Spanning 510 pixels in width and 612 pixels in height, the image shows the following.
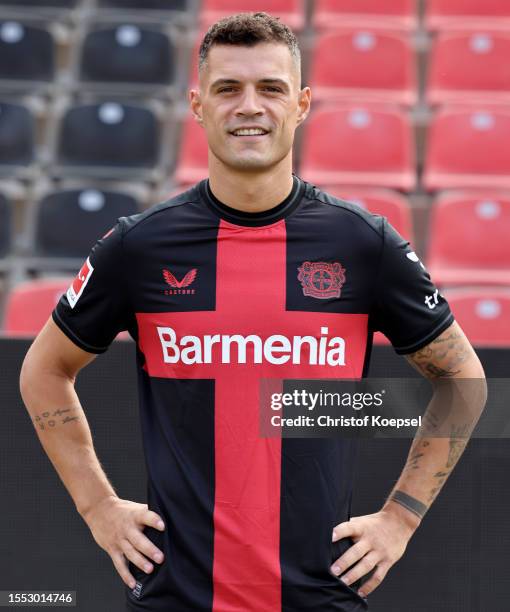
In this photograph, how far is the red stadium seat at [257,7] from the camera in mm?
7105

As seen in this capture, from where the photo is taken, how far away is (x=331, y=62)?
684 centimetres

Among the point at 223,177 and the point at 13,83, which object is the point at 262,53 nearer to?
the point at 223,177

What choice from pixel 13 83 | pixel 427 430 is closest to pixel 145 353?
pixel 427 430

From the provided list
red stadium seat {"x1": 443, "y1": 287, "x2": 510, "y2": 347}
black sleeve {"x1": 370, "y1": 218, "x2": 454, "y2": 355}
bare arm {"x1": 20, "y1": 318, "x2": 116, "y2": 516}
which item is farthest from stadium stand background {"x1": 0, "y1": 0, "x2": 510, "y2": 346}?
black sleeve {"x1": 370, "y1": 218, "x2": 454, "y2": 355}

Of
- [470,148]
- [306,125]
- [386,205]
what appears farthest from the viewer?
[306,125]

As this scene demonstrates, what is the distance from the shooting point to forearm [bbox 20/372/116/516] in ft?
7.38

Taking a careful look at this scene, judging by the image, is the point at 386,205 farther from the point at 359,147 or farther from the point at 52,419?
the point at 52,419

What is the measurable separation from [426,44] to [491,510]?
472cm

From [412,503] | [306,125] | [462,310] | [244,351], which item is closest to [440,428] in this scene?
[412,503]

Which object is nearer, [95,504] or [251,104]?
[251,104]

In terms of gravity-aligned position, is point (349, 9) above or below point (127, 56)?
above

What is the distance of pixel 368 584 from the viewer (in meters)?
2.18

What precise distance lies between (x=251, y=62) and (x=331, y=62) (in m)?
4.91

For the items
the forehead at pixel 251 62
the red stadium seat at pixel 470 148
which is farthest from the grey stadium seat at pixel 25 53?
the forehead at pixel 251 62
